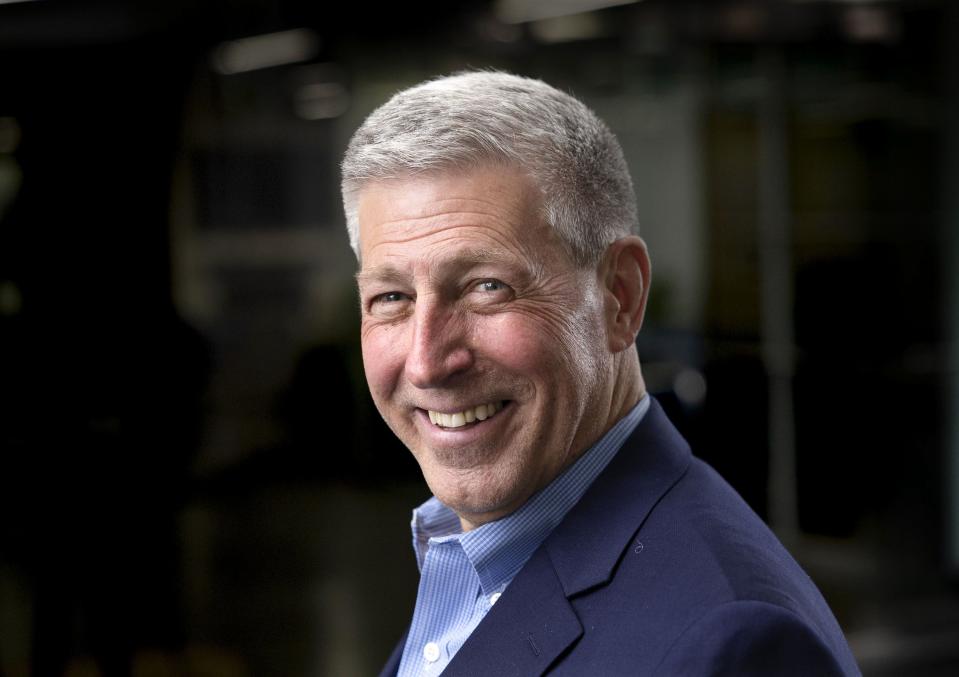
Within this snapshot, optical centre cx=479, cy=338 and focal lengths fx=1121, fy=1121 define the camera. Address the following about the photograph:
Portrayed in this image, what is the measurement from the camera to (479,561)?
1423mm

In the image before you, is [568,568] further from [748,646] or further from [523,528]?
[748,646]

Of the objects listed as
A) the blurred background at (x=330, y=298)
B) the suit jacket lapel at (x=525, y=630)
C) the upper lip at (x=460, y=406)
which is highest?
the upper lip at (x=460, y=406)

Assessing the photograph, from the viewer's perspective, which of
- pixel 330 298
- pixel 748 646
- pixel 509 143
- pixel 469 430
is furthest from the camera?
pixel 330 298

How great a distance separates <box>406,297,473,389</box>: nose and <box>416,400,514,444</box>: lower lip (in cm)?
8

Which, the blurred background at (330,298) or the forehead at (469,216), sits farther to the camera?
the blurred background at (330,298)

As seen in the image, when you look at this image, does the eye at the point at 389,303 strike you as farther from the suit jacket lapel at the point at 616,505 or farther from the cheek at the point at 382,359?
the suit jacket lapel at the point at 616,505

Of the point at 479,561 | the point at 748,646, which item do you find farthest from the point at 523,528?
the point at 748,646

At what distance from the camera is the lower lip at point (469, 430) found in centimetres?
140

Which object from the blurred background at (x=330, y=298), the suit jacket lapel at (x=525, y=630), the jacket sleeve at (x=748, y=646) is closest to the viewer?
the jacket sleeve at (x=748, y=646)

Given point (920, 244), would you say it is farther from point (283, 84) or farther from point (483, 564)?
point (483, 564)

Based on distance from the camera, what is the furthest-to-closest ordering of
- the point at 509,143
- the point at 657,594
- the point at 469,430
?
the point at 469,430, the point at 509,143, the point at 657,594

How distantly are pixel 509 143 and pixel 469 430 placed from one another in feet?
1.19

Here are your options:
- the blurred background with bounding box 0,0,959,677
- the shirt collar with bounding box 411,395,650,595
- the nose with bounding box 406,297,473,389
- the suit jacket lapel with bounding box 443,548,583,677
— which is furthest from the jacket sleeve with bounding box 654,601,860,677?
the blurred background with bounding box 0,0,959,677

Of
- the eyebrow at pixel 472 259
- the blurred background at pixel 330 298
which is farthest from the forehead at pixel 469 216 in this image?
the blurred background at pixel 330 298
